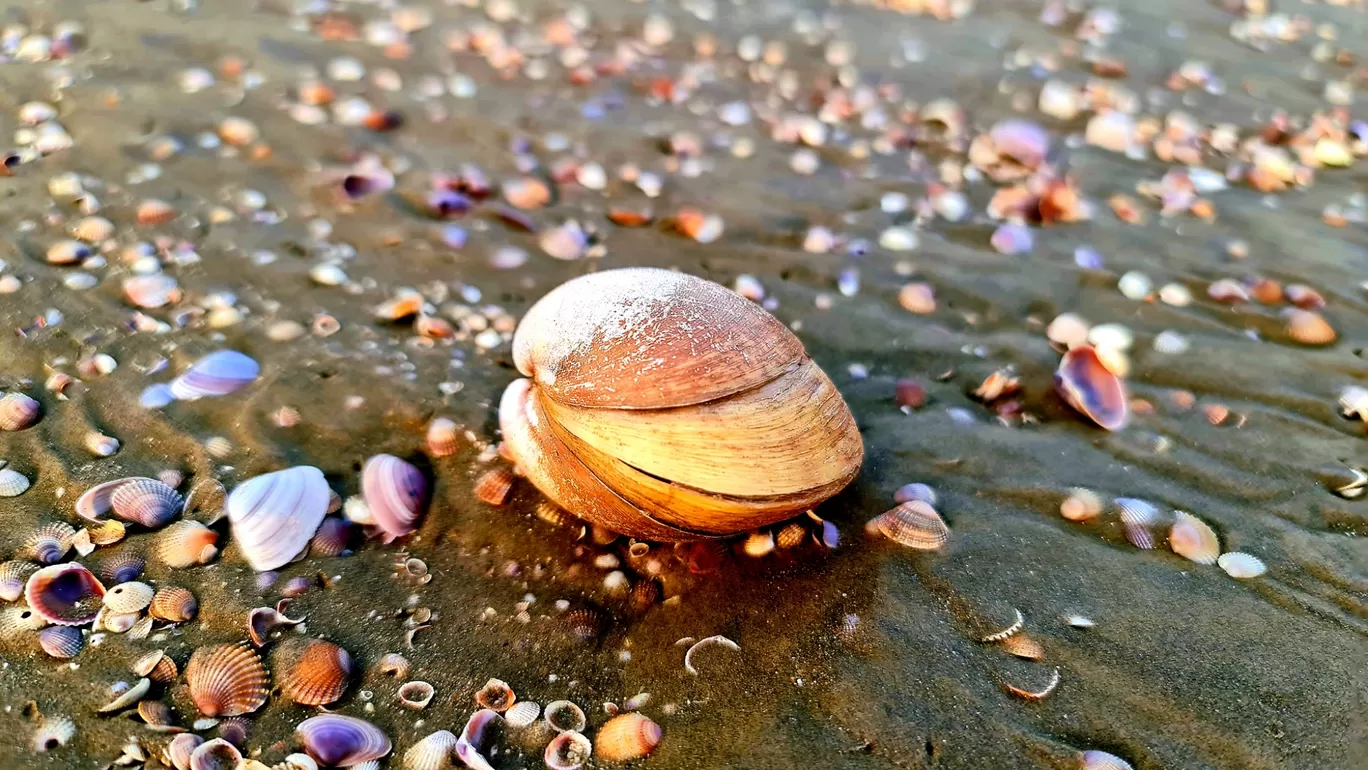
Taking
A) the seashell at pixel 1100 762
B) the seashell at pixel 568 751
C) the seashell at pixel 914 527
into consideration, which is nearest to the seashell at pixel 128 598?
the seashell at pixel 568 751

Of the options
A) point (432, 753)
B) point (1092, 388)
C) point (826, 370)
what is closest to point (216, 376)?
point (432, 753)

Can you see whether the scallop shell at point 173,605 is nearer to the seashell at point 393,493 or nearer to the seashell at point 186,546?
the seashell at point 186,546

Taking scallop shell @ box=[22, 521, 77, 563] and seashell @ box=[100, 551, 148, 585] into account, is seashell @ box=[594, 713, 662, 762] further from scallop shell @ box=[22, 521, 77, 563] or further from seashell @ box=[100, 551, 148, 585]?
scallop shell @ box=[22, 521, 77, 563]

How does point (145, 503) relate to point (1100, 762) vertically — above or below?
below

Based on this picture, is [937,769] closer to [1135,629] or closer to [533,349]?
[1135,629]

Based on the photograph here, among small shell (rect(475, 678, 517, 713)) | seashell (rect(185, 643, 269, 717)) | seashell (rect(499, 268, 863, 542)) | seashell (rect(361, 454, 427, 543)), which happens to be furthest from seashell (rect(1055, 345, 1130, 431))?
seashell (rect(185, 643, 269, 717))

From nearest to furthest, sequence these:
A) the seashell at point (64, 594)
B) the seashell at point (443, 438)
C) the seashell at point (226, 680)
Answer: the seashell at point (226, 680)
the seashell at point (64, 594)
the seashell at point (443, 438)

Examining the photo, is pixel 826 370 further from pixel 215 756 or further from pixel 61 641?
pixel 61 641
